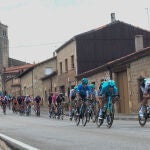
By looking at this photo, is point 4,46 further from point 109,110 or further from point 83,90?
point 109,110

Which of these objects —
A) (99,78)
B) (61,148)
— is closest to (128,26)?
(99,78)

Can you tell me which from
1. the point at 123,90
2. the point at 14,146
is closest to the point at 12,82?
the point at 123,90

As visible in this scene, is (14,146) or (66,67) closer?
(14,146)

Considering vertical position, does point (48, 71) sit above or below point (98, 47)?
below

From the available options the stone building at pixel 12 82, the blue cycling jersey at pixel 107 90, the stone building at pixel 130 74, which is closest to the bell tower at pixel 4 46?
the stone building at pixel 12 82

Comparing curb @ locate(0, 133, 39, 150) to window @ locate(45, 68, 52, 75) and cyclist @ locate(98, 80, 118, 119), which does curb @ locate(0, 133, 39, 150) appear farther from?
window @ locate(45, 68, 52, 75)

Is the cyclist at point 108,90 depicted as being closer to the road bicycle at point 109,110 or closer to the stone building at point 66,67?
the road bicycle at point 109,110

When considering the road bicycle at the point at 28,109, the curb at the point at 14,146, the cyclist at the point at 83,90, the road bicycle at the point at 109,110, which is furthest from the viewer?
the road bicycle at the point at 28,109

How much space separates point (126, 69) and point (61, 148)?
2531cm

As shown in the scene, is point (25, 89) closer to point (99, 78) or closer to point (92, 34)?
point (92, 34)

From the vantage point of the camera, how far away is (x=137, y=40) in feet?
149

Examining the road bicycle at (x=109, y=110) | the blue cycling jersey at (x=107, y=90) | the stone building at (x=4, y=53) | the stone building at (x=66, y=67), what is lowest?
the road bicycle at (x=109, y=110)

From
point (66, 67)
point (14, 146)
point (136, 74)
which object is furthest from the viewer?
point (66, 67)

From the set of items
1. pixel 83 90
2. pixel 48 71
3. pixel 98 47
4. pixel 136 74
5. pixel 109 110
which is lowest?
pixel 109 110
